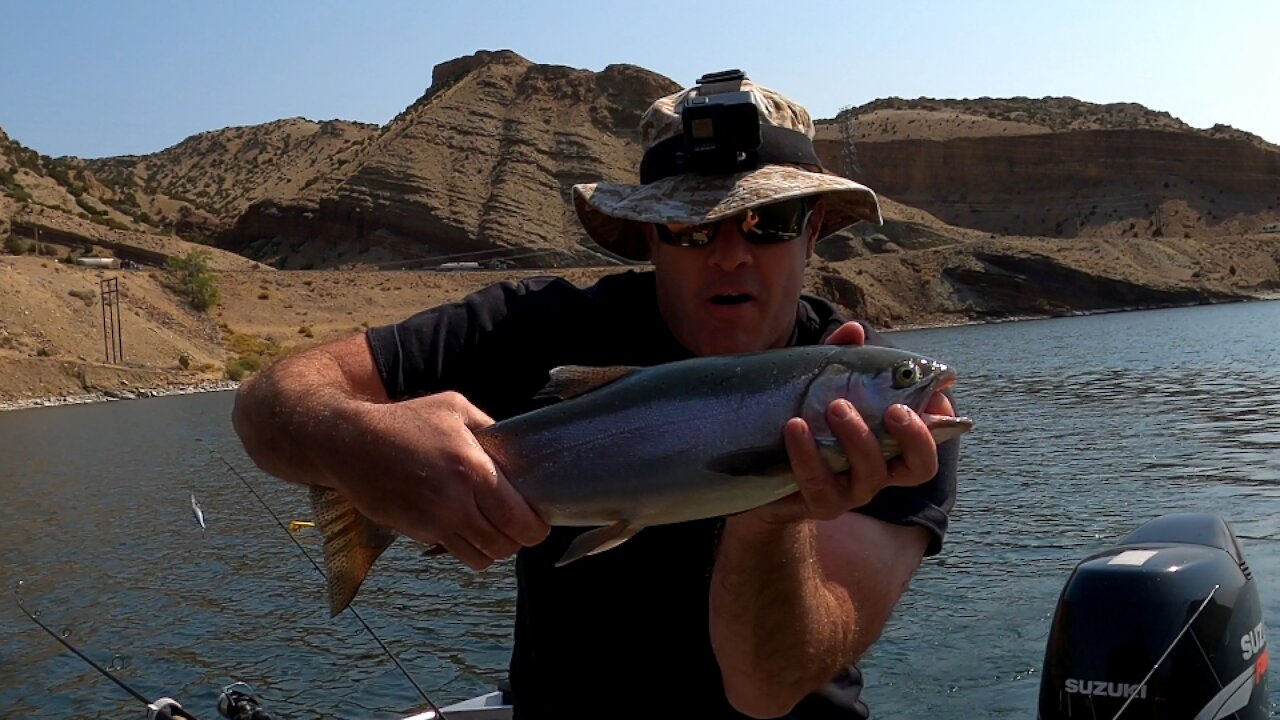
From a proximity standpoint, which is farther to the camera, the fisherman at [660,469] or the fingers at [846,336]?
the fingers at [846,336]

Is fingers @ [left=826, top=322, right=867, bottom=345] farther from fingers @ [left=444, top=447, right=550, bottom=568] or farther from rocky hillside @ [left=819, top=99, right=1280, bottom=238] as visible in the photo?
rocky hillside @ [left=819, top=99, right=1280, bottom=238]

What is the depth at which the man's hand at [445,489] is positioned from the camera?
2797mm

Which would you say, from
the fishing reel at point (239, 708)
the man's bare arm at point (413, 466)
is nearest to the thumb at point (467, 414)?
the man's bare arm at point (413, 466)

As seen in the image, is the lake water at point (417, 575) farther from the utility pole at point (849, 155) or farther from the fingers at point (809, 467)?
the utility pole at point (849, 155)

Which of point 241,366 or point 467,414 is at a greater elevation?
point 467,414

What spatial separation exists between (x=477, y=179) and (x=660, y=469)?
113 m

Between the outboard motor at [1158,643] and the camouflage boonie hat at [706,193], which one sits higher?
the camouflage boonie hat at [706,193]

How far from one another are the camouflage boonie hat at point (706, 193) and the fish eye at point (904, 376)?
2.64 ft

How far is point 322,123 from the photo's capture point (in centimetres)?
16900

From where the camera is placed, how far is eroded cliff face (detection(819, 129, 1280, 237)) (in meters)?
127

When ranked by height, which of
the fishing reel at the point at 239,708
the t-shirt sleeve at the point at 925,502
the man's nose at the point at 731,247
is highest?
A: the man's nose at the point at 731,247

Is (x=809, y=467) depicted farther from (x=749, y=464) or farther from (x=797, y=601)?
(x=797, y=601)

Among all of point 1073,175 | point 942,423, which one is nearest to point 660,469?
point 942,423

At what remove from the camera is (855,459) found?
2.75 meters
